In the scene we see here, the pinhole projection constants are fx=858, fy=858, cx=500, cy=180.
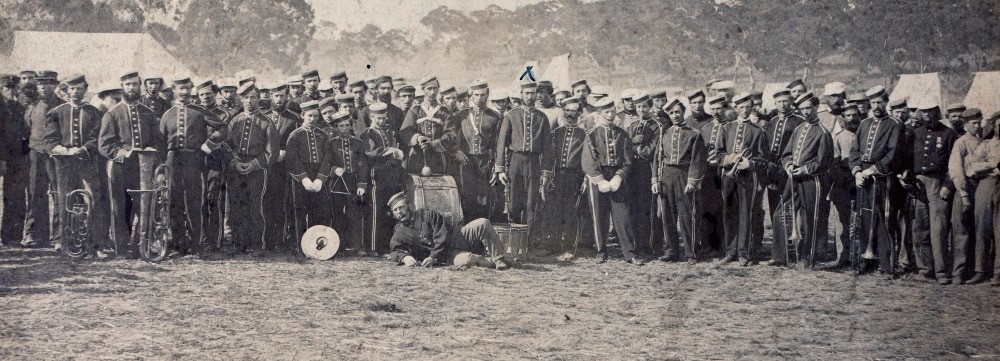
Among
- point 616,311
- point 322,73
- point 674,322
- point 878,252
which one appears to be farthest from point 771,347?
point 322,73

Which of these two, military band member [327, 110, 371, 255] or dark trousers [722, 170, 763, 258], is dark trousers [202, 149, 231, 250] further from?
dark trousers [722, 170, 763, 258]

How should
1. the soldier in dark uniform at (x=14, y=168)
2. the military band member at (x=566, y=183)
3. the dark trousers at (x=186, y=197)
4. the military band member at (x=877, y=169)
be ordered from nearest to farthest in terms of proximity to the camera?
1. the military band member at (x=877, y=169)
2. the dark trousers at (x=186, y=197)
3. the soldier in dark uniform at (x=14, y=168)
4. the military band member at (x=566, y=183)

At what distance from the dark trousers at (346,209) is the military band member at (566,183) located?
5.41 ft

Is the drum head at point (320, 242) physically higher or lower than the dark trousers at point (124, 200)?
lower

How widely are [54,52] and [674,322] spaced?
5.08 meters

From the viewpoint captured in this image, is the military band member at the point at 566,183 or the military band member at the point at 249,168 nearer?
the military band member at the point at 249,168

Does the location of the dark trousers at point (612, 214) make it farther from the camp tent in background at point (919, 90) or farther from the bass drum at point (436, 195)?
the camp tent in background at point (919, 90)

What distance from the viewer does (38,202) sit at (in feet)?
23.6

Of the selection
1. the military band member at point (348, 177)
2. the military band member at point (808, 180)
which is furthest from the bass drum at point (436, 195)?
the military band member at point (808, 180)

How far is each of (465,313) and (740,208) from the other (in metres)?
2.86

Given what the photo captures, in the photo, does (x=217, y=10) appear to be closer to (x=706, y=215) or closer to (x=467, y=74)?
(x=467, y=74)

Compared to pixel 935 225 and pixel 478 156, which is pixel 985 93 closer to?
pixel 935 225

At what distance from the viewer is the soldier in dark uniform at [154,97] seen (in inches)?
281

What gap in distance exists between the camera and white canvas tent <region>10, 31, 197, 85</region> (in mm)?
6547
